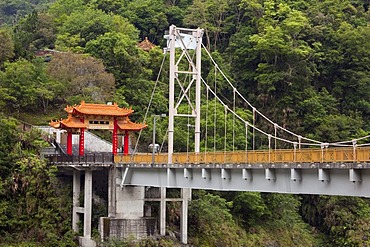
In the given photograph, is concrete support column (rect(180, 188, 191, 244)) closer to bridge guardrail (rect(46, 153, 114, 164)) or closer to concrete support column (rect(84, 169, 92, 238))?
bridge guardrail (rect(46, 153, 114, 164))

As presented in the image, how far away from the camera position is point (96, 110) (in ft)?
136

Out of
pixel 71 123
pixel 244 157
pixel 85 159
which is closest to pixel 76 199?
pixel 85 159

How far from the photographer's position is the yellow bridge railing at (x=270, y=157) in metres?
24.8

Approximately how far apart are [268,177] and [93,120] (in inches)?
618

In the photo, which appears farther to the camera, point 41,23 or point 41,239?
point 41,23

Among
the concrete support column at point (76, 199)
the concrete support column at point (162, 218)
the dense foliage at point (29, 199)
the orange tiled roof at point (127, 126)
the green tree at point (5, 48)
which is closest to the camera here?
the dense foliage at point (29, 199)

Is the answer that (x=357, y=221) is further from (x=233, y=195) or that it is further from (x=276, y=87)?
(x=276, y=87)

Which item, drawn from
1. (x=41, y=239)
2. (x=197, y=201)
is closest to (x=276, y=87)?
(x=197, y=201)

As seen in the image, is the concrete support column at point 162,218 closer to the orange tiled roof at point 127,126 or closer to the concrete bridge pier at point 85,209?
the concrete bridge pier at point 85,209

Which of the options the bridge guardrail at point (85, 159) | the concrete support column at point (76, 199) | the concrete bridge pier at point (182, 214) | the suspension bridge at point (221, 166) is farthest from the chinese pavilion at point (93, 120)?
the concrete bridge pier at point (182, 214)

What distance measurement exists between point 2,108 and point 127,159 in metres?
12.7

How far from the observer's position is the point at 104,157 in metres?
40.1

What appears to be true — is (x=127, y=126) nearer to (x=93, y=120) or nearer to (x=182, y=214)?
(x=93, y=120)

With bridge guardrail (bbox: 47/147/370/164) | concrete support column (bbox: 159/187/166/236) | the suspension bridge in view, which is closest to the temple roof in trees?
bridge guardrail (bbox: 47/147/370/164)
